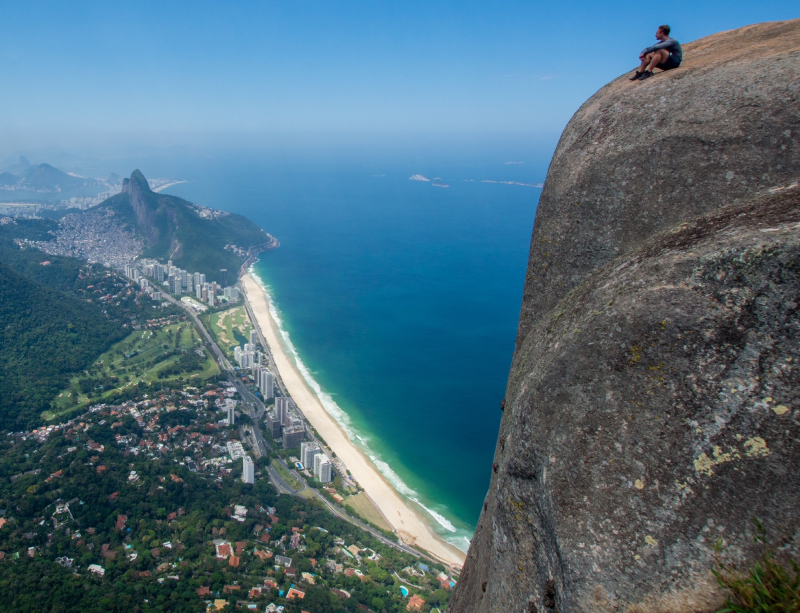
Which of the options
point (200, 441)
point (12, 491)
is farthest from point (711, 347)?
point (200, 441)

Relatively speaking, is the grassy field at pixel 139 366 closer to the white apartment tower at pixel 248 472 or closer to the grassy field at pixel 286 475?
the grassy field at pixel 286 475

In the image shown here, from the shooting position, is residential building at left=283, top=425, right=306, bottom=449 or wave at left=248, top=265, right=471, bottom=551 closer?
wave at left=248, top=265, right=471, bottom=551

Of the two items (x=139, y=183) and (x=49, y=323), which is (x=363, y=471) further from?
(x=139, y=183)

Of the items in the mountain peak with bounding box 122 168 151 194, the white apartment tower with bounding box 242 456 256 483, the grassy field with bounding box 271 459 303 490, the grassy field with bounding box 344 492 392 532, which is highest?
the mountain peak with bounding box 122 168 151 194

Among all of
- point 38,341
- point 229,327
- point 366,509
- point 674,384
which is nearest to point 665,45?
point 674,384

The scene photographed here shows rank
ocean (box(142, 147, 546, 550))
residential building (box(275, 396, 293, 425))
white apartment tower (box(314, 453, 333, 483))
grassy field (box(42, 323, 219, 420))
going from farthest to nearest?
grassy field (box(42, 323, 219, 420)), residential building (box(275, 396, 293, 425)), ocean (box(142, 147, 546, 550)), white apartment tower (box(314, 453, 333, 483))

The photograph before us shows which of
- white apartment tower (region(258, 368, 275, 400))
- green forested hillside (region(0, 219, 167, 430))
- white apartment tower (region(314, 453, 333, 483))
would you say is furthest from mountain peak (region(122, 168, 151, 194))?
white apartment tower (region(314, 453, 333, 483))

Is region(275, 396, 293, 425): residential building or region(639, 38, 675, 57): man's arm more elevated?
region(639, 38, 675, 57): man's arm

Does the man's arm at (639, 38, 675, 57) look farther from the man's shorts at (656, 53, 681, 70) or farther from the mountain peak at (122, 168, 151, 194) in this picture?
the mountain peak at (122, 168, 151, 194)
